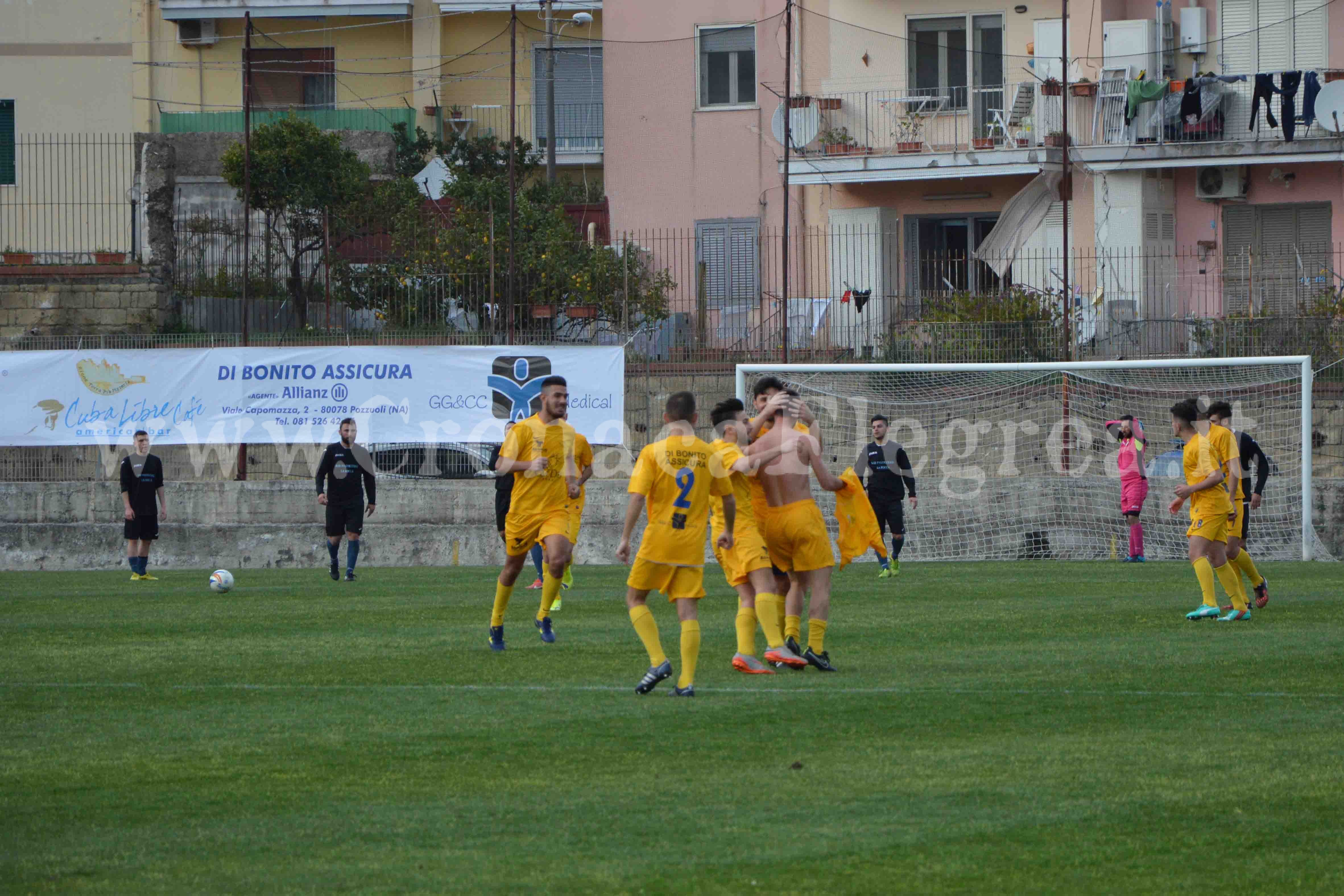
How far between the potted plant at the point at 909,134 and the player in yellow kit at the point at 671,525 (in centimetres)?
2302

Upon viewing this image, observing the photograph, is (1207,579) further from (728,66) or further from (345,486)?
(728,66)

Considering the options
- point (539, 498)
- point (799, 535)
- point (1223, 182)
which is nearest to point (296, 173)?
point (1223, 182)

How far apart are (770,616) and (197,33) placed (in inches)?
1368

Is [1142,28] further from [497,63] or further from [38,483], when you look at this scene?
[38,483]

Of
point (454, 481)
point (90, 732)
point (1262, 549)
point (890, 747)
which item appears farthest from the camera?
point (454, 481)

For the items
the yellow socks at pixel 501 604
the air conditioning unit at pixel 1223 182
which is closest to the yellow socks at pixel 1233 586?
the yellow socks at pixel 501 604

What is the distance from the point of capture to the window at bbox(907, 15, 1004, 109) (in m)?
32.8

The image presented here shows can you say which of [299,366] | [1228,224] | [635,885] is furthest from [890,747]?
[1228,224]

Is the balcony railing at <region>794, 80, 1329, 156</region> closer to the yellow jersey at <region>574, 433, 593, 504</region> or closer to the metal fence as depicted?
the metal fence

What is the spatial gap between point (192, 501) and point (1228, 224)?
63.6ft

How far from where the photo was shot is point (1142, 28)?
31.3m

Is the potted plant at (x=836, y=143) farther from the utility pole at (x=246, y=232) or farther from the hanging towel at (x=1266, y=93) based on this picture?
the utility pole at (x=246, y=232)

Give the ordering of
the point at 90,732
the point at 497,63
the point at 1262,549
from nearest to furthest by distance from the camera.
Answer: the point at 90,732 → the point at 1262,549 → the point at 497,63

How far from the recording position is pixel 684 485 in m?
10.0
